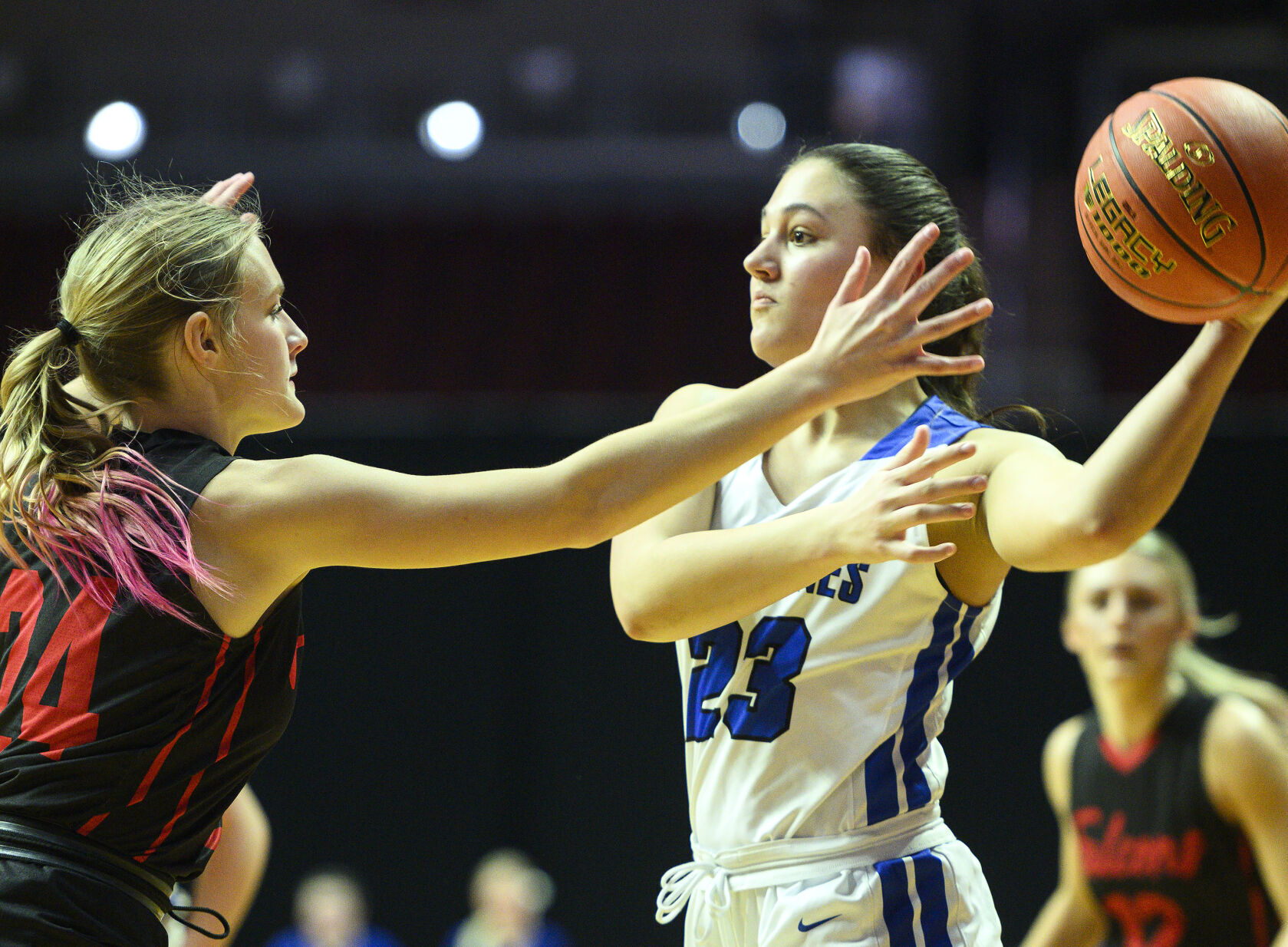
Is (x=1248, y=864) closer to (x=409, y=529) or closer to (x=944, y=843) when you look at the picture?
(x=944, y=843)

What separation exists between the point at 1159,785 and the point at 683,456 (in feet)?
8.74

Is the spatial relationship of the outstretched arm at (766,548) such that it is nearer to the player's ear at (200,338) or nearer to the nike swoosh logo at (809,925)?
→ the nike swoosh logo at (809,925)

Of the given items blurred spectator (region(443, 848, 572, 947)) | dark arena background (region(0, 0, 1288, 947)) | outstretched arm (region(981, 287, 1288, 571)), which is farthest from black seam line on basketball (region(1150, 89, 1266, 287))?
dark arena background (region(0, 0, 1288, 947))

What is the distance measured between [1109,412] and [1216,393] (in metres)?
5.32

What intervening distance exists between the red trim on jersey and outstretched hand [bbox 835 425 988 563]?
2.48 metres

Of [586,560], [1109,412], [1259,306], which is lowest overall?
[1259,306]

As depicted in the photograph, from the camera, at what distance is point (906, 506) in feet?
5.82

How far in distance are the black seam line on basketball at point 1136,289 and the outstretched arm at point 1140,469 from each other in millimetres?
82

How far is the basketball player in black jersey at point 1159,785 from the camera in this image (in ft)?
12.0

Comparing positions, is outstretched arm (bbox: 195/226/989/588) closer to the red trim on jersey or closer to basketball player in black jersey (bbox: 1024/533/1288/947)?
basketball player in black jersey (bbox: 1024/533/1288/947)

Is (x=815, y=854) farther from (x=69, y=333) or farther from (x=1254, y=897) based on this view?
(x=1254, y=897)

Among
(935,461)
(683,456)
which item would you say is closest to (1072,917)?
(935,461)

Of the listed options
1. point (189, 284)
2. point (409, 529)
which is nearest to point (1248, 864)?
point (409, 529)

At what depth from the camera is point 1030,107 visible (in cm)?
953
